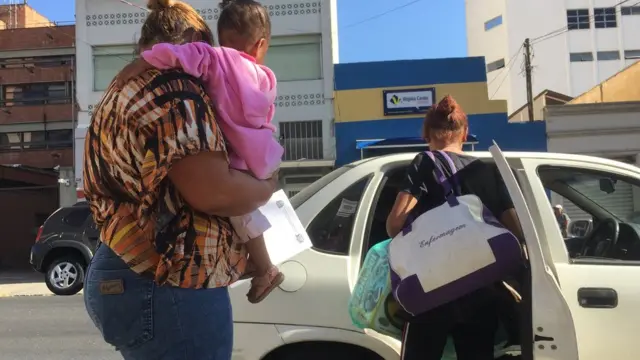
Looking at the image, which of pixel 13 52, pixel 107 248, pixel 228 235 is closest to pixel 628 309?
pixel 228 235

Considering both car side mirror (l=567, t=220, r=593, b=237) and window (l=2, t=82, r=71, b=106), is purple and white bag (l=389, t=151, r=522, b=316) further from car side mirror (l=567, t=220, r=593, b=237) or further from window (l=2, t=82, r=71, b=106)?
window (l=2, t=82, r=71, b=106)

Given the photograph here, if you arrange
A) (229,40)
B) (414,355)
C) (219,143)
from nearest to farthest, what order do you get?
(219,143)
(229,40)
(414,355)

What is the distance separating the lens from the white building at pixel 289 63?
19.3 metres

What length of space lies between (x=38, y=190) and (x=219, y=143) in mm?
25810

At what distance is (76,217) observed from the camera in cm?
1284

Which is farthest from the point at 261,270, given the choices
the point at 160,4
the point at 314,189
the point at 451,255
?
the point at 314,189

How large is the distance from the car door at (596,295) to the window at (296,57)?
680 inches

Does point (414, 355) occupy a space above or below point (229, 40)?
below

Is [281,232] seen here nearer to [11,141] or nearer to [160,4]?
[160,4]

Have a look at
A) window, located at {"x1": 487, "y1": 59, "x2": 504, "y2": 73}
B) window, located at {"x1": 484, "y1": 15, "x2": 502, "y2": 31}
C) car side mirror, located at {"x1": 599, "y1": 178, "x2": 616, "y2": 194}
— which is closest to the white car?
car side mirror, located at {"x1": 599, "y1": 178, "x2": 616, "y2": 194}

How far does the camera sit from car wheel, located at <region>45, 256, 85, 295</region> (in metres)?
12.6

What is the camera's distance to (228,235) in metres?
1.52

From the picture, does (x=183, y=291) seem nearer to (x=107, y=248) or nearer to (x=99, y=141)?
(x=107, y=248)

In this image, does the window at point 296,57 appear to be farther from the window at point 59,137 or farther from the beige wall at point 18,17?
the beige wall at point 18,17
